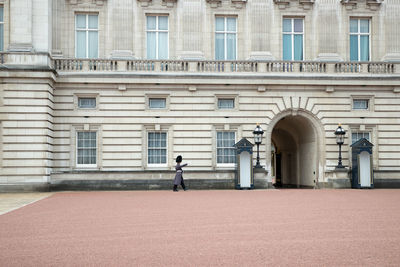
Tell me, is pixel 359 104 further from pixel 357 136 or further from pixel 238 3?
pixel 238 3

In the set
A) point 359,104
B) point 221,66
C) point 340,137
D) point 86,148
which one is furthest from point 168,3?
point 359,104

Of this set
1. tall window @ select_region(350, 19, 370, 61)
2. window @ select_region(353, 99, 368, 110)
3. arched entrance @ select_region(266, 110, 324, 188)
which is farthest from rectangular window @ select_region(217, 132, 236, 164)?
tall window @ select_region(350, 19, 370, 61)

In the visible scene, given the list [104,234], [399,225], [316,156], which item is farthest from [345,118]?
[104,234]

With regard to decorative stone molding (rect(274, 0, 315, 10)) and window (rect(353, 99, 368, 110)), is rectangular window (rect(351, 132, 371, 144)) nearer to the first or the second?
window (rect(353, 99, 368, 110))

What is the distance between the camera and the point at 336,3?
2417cm

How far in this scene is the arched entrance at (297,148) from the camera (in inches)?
942

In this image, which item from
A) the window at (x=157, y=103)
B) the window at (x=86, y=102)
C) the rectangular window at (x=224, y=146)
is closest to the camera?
the window at (x=86, y=102)

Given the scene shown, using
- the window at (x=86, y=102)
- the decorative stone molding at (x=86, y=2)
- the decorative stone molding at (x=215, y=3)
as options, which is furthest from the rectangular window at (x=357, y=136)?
the decorative stone molding at (x=86, y=2)

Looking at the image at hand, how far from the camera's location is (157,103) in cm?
2366

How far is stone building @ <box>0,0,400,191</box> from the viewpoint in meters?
23.0

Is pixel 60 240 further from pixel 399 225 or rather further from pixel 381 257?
pixel 399 225

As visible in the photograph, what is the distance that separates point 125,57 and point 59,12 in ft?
13.5

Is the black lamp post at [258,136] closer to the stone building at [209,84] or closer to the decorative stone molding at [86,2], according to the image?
the stone building at [209,84]

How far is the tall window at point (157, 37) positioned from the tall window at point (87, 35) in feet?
8.92
